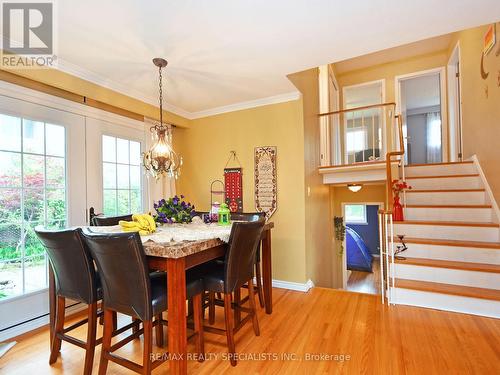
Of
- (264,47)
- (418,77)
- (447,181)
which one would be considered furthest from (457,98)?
(264,47)

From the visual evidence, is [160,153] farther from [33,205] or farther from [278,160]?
[278,160]

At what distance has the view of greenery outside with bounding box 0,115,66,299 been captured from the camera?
7.25 feet

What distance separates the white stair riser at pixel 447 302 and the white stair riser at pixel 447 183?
6.30ft

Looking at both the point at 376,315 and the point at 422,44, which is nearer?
the point at 376,315

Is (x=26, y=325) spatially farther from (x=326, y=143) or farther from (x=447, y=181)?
(x=447, y=181)

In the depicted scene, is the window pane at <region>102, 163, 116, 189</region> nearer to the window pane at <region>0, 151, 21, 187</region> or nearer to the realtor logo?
the window pane at <region>0, 151, 21, 187</region>

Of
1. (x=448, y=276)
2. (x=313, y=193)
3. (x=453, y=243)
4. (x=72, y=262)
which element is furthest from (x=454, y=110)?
(x=72, y=262)

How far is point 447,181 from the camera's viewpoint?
3885 millimetres

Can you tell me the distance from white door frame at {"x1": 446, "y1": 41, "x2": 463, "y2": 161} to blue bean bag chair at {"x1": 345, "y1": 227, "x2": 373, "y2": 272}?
9.49 ft

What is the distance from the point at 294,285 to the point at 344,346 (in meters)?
1.25

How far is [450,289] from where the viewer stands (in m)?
2.54

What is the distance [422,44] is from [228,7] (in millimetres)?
4798

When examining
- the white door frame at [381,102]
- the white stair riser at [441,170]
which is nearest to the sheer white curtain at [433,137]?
the white door frame at [381,102]

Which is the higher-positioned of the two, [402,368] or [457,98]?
[457,98]
